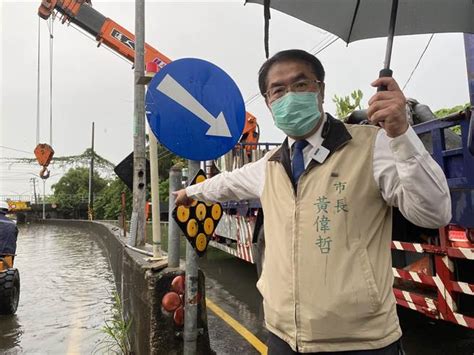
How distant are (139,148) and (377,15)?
4.70 metres

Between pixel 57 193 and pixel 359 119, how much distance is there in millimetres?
60800

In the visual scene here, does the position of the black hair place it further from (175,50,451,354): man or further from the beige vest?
the beige vest

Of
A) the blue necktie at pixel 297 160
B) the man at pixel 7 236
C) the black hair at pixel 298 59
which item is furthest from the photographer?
the man at pixel 7 236

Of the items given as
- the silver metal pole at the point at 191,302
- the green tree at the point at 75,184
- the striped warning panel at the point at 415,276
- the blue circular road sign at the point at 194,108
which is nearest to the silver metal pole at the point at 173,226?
the silver metal pole at the point at 191,302

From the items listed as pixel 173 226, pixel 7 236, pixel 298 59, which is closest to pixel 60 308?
pixel 7 236

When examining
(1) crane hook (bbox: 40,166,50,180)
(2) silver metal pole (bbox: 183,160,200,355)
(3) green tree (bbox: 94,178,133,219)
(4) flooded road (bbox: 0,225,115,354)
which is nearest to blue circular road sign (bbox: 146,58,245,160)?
(2) silver metal pole (bbox: 183,160,200,355)

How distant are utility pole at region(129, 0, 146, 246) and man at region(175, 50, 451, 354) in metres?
4.92

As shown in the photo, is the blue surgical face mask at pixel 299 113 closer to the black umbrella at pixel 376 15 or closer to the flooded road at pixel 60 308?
the black umbrella at pixel 376 15

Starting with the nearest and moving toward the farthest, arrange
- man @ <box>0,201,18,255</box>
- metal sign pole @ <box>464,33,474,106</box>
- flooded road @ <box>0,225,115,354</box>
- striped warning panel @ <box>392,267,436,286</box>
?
1. metal sign pole @ <box>464,33,474,106</box>
2. striped warning panel @ <box>392,267,436,286</box>
3. flooded road @ <box>0,225,115,354</box>
4. man @ <box>0,201,18,255</box>

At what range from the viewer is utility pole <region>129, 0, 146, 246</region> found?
6340mm

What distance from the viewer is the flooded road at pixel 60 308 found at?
4.63 metres

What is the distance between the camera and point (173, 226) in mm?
2930

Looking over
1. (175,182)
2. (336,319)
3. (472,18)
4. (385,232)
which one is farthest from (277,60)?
(175,182)

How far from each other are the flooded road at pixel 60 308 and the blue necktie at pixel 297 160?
140 inches
